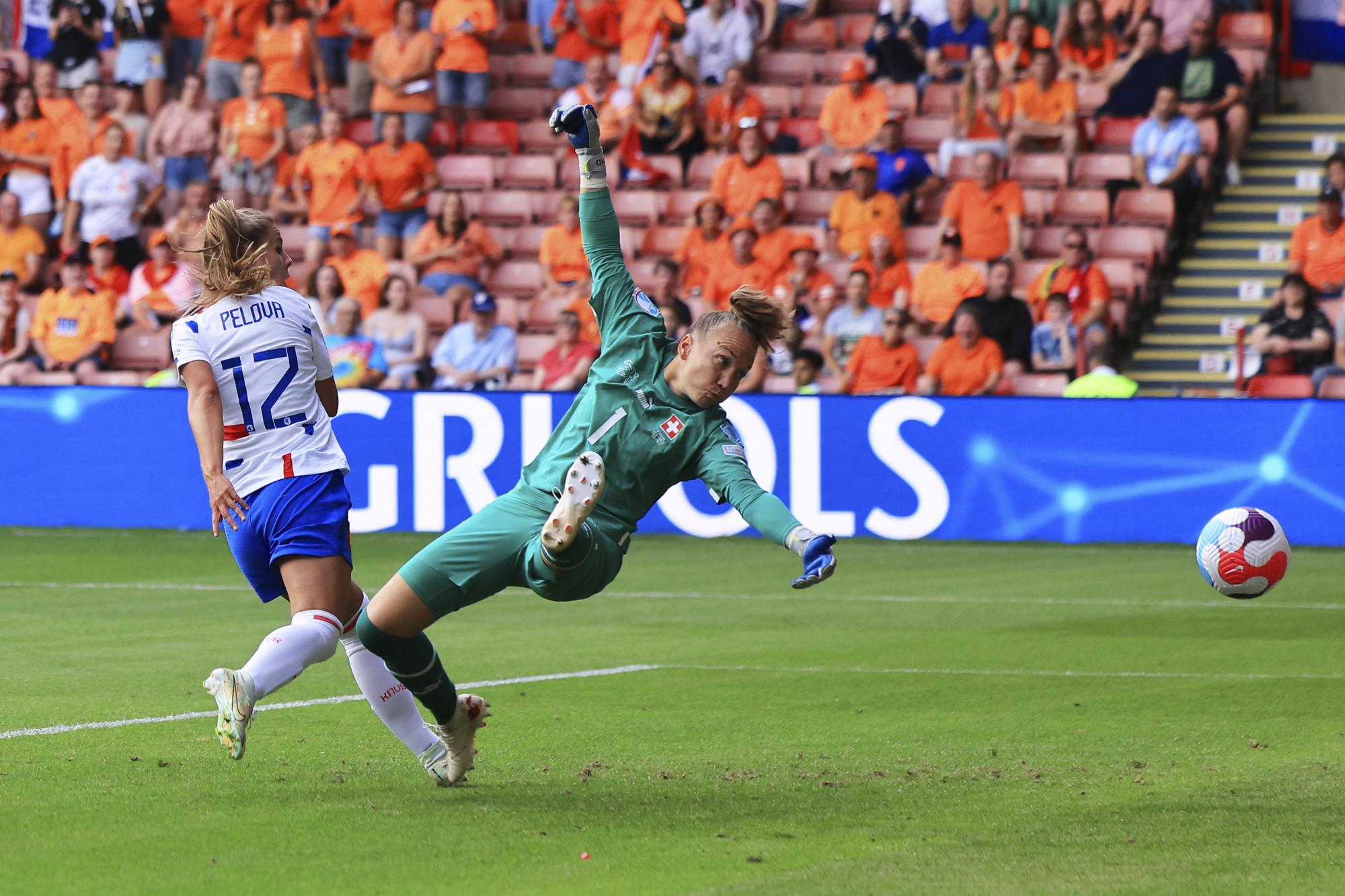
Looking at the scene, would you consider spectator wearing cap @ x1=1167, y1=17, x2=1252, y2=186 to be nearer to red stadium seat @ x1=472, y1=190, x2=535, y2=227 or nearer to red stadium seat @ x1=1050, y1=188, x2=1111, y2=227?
red stadium seat @ x1=1050, y1=188, x2=1111, y2=227

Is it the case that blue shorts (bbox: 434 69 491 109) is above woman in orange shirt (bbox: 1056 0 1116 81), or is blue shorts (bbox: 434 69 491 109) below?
below

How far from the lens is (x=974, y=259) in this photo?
18.4m

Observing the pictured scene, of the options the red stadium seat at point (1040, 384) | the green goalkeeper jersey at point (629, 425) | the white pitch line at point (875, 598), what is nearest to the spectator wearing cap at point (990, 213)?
the red stadium seat at point (1040, 384)

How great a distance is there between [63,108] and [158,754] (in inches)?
641

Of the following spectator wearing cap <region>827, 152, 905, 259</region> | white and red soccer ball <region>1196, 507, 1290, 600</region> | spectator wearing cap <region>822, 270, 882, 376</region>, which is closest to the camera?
white and red soccer ball <region>1196, 507, 1290, 600</region>

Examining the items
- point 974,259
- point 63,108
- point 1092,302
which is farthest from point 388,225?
point 1092,302

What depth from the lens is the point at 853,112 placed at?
778 inches

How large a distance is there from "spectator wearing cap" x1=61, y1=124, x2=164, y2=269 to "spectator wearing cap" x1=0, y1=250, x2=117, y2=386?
1281 millimetres

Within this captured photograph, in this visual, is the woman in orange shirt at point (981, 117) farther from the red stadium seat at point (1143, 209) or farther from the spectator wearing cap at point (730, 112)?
the spectator wearing cap at point (730, 112)

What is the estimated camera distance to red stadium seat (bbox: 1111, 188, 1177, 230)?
746 inches

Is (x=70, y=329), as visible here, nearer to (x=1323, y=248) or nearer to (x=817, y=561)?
(x=1323, y=248)

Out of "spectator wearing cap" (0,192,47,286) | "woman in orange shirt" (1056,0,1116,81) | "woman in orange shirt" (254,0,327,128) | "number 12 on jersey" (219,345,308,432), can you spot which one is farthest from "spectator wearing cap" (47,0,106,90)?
"number 12 on jersey" (219,345,308,432)

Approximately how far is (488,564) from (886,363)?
11095 millimetres

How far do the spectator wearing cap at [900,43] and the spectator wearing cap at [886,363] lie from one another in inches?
169
